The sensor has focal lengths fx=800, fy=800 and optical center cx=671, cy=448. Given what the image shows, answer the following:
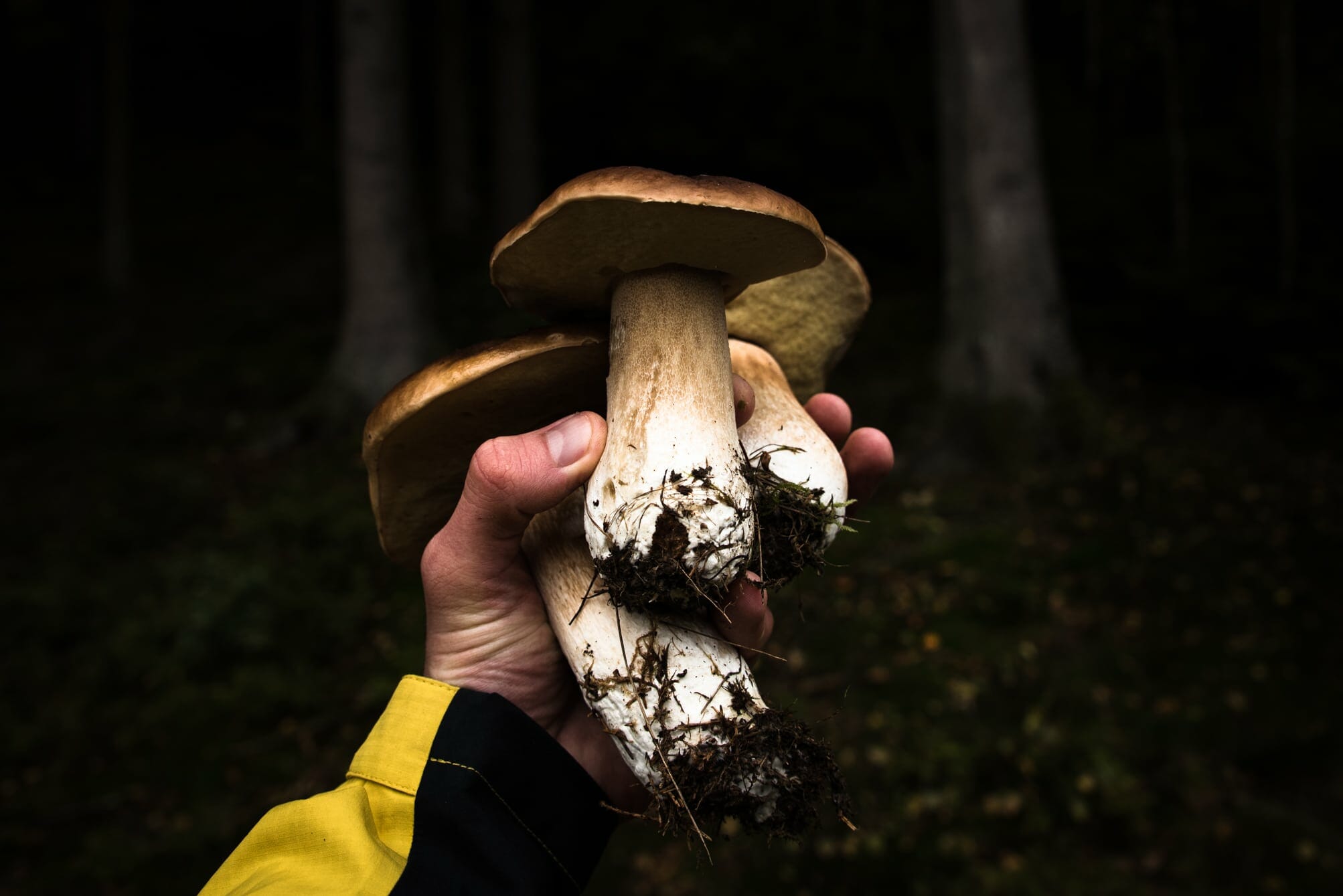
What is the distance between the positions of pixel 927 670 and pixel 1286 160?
175 inches

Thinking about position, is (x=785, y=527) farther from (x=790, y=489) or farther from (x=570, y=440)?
(x=570, y=440)

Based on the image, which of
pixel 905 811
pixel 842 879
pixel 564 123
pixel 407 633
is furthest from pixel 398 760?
pixel 564 123

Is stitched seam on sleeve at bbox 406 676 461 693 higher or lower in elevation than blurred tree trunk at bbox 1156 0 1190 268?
lower

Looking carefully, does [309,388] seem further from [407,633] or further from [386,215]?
[407,633]

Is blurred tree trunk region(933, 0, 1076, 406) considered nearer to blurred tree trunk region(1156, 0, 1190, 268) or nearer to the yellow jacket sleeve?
blurred tree trunk region(1156, 0, 1190, 268)

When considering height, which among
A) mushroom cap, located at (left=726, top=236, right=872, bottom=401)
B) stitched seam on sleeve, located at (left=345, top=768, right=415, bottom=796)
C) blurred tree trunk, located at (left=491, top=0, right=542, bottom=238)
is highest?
blurred tree trunk, located at (left=491, top=0, right=542, bottom=238)

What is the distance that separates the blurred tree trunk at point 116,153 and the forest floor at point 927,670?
881cm

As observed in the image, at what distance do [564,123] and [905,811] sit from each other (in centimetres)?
1144

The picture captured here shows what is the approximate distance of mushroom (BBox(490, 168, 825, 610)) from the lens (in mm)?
1194

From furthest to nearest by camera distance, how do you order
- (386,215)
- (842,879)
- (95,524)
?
(386,215), (95,524), (842,879)

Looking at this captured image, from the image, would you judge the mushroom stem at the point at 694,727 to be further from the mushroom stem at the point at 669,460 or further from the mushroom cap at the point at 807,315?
the mushroom cap at the point at 807,315

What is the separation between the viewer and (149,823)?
3332mm

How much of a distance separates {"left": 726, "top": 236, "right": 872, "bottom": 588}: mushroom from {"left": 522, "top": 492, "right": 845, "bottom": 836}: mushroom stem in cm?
19

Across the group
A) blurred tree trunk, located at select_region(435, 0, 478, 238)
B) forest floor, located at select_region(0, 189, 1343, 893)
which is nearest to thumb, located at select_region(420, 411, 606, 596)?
forest floor, located at select_region(0, 189, 1343, 893)
